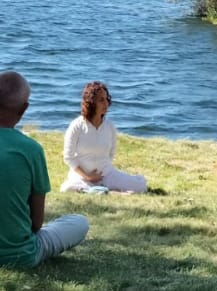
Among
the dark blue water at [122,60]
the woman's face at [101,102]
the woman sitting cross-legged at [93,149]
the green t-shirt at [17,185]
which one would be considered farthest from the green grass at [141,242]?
the dark blue water at [122,60]

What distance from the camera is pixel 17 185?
4441mm

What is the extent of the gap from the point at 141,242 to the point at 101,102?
95.4 inches

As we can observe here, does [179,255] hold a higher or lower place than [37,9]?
higher

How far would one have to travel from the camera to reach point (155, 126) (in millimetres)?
16516

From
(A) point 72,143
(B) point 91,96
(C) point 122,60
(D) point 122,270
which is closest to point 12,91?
(D) point 122,270

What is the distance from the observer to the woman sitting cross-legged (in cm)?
782

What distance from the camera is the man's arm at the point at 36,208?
455cm

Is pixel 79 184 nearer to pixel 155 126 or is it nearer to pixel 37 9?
pixel 155 126

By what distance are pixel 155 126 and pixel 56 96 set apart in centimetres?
420

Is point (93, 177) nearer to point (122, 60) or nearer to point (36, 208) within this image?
point (36, 208)

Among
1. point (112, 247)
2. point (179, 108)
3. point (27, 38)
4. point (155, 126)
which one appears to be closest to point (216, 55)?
point (27, 38)

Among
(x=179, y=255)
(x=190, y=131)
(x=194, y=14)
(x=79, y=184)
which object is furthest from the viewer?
(x=194, y=14)

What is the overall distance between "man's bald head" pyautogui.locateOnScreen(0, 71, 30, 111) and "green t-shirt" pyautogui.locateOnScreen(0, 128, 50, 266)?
0.17m

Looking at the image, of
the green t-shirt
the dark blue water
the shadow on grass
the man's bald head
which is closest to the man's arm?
the green t-shirt
